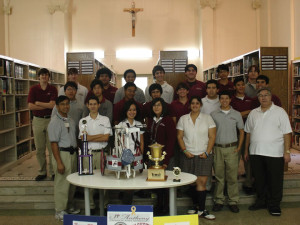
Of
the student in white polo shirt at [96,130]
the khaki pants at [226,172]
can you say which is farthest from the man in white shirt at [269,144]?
the student in white polo shirt at [96,130]

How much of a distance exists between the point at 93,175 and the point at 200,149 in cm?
123

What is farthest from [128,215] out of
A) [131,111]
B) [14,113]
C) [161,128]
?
[14,113]

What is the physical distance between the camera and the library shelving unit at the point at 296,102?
718 cm

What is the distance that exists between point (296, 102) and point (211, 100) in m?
4.20

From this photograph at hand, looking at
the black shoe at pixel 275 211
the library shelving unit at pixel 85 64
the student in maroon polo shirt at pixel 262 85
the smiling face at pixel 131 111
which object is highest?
the library shelving unit at pixel 85 64

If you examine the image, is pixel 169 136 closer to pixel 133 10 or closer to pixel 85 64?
pixel 85 64

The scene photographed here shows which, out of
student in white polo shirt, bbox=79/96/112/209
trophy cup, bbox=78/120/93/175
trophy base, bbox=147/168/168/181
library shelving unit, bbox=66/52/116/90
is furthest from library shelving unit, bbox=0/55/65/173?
trophy base, bbox=147/168/168/181

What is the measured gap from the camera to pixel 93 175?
3096 millimetres

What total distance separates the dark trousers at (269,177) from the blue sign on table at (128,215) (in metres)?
2.30

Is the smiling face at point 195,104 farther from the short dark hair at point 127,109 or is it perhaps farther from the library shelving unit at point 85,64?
the library shelving unit at point 85,64

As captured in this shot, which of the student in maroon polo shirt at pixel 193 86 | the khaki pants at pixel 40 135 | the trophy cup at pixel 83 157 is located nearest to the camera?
the trophy cup at pixel 83 157

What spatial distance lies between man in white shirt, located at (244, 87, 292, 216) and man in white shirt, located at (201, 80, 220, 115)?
17.2 inches

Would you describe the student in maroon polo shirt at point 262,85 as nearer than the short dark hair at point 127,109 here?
No

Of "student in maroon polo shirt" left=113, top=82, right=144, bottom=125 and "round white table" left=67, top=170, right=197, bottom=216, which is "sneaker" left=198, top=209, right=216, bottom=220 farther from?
"student in maroon polo shirt" left=113, top=82, right=144, bottom=125
